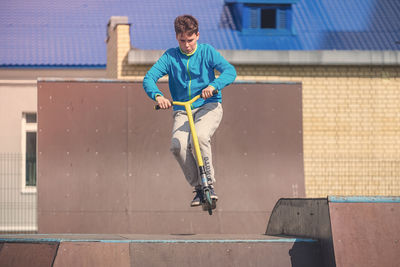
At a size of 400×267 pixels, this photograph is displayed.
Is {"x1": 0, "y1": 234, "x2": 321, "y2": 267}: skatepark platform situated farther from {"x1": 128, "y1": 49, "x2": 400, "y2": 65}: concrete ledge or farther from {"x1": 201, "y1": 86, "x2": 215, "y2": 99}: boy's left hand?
{"x1": 128, "y1": 49, "x2": 400, "y2": 65}: concrete ledge

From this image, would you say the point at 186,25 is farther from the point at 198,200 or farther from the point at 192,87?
the point at 198,200

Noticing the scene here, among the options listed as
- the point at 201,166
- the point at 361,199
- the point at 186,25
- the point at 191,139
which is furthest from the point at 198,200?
the point at 361,199

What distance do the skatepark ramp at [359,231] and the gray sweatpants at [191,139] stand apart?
149cm

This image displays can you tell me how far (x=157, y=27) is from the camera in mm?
22438

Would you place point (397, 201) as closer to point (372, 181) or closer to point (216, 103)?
point (216, 103)

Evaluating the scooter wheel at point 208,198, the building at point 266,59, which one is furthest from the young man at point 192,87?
the building at point 266,59

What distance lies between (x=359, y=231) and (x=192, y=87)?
7.43 feet

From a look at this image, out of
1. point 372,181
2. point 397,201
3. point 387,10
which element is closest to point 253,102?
point 372,181

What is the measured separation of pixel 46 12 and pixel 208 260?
19908mm

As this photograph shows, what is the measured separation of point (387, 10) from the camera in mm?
23625

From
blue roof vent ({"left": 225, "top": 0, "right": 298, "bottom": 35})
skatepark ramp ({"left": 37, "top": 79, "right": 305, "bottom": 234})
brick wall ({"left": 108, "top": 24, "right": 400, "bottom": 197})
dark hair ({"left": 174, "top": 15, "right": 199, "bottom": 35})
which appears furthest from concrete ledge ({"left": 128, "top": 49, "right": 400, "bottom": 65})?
dark hair ({"left": 174, "top": 15, "right": 199, "bottom": 35})

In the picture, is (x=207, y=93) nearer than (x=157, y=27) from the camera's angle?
Yes

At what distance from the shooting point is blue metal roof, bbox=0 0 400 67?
21.8 meters

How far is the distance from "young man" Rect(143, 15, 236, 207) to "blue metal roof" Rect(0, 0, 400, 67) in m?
13.7
